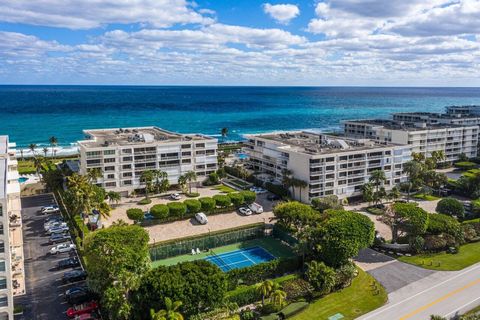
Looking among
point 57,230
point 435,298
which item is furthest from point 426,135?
point 57,230

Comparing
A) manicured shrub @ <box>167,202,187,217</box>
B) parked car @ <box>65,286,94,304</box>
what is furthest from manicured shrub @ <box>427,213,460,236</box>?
parked car @ <box>65,286,94,304</box>

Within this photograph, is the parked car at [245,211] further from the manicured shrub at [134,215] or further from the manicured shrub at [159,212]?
the manicured shrub at [134,215]

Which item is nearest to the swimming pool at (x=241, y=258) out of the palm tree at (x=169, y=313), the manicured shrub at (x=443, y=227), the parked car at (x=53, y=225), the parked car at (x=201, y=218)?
the parked car at (x=201, y=218)

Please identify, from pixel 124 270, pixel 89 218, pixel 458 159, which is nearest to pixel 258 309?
pixel 124 270

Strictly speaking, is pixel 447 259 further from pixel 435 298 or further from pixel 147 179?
pixel 147 179

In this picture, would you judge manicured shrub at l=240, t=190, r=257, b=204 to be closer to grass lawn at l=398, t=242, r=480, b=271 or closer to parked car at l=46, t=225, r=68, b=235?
grass lawn at l=398, t=242, r=480, b=271
